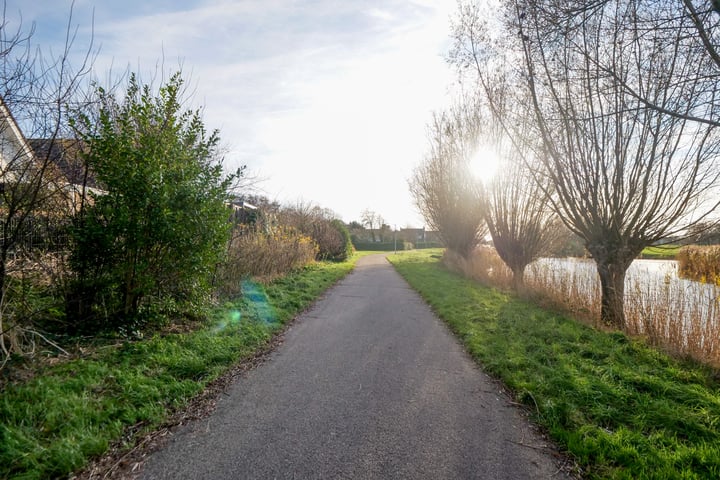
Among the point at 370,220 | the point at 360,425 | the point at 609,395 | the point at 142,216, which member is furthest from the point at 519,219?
the point at 370,220

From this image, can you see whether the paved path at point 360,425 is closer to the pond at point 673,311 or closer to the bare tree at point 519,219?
the pond at point 673,311

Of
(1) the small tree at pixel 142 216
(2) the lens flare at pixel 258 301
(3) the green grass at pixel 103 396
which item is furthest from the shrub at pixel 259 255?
(3) the green grass at pixel 103 396

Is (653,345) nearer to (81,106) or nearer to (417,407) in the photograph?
(417,407)

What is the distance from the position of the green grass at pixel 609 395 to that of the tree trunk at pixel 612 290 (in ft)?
2.25

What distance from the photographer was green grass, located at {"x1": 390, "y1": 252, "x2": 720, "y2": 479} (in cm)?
261

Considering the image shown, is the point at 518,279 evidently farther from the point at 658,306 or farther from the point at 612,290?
the point at 658,306

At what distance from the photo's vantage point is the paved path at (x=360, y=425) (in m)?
2.54

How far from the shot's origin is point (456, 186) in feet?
52.9

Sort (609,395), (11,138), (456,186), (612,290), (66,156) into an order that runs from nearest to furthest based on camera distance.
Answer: (609,395)
(11,138)
(66,156)
(612,290)
(456,186)

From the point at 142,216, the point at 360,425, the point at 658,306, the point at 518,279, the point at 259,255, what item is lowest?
the point at 360,425

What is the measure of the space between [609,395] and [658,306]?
290 cm

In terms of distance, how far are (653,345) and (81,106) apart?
9334mm

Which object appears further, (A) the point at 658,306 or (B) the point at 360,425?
(A) the point at 658,306

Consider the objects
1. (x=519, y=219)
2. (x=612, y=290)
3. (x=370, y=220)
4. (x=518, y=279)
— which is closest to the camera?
(x=612, y=290)
